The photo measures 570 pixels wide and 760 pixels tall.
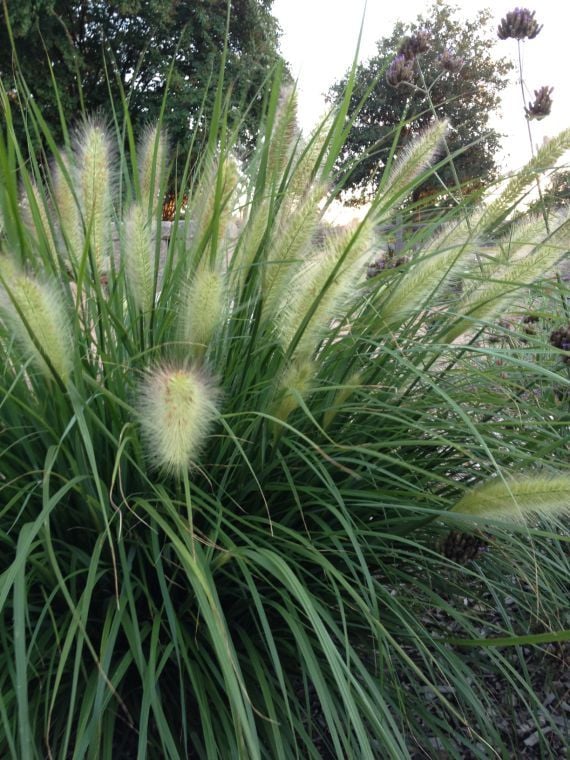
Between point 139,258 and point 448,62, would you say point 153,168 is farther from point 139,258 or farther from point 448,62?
point 448,62

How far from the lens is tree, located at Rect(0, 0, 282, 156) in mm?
15977

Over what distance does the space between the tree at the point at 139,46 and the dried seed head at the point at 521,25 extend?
43.0 feet

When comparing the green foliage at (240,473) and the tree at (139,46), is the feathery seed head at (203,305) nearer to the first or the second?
the green foliage at (240,473)

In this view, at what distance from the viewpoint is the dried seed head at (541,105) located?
268 centimetres

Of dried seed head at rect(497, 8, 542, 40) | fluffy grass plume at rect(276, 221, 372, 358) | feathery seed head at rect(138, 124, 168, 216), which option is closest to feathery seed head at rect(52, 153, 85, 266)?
feathery seed head at rect(138, 124, 168, 216)

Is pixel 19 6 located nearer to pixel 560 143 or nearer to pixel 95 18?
pixel 95 18

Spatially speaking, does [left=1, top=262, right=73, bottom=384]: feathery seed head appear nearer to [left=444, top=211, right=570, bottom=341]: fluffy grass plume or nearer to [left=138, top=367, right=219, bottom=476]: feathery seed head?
[left=138, top=367, right=219, bottom=476]: feathery seed head

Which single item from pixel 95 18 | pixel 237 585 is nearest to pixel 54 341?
pixel 237 585

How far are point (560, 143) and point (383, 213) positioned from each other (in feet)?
1.49

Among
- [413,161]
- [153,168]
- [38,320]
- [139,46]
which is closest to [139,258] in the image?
[38,320]

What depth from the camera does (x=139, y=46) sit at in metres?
18.2

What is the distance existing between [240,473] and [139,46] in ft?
63.1

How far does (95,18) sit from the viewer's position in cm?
1780

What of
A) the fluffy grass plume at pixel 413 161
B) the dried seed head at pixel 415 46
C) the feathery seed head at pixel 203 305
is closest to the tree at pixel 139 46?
the dried seed head at pixel 415 46
